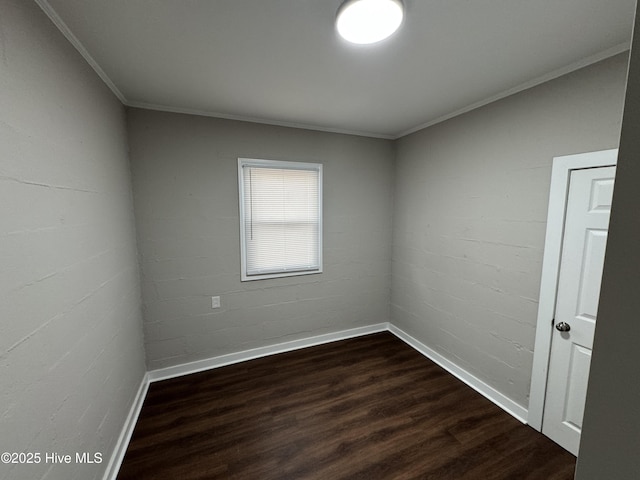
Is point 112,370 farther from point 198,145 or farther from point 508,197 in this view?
point 508,197

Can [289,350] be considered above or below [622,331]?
below

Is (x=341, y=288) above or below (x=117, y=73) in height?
below

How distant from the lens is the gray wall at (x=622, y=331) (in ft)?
1.34

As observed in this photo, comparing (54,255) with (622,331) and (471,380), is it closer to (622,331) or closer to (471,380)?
(622,331)

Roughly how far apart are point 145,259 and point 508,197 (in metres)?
3.25

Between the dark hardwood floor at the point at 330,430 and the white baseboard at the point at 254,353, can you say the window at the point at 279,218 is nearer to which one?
the white baseboard at the point at 254,353

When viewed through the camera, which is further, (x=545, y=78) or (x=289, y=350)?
(x=289, y=350)

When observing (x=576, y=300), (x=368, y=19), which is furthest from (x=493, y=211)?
(x=368, y=19)

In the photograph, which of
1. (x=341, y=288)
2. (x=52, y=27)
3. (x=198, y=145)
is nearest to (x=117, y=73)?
(x=52, y=27)

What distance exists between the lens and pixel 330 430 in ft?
6.62

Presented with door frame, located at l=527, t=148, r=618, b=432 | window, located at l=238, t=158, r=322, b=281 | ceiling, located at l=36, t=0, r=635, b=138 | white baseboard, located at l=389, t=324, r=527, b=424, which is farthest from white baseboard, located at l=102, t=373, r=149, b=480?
door frame, located at l=527, t=148, r=618, b=432

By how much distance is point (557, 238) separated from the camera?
187cm

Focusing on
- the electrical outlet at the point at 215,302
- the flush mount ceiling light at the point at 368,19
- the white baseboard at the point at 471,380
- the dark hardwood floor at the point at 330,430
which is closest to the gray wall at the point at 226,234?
the electrical outlet at the point at 215,302

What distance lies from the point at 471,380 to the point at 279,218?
8.31 ft
